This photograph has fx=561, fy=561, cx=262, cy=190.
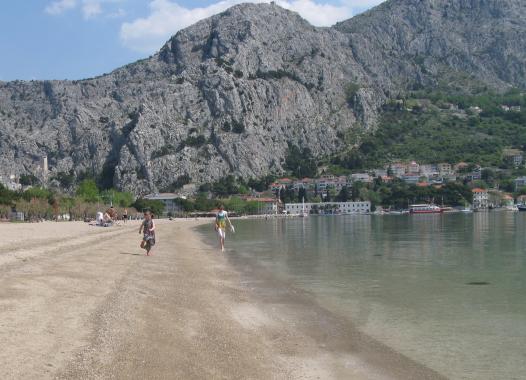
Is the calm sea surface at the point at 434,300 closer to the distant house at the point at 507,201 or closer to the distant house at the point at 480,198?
the distant house at the point at 480,198

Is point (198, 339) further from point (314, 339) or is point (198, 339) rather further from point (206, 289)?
point (206, 289)

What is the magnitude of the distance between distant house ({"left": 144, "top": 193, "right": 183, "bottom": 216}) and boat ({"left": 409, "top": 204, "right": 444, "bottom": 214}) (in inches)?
2932

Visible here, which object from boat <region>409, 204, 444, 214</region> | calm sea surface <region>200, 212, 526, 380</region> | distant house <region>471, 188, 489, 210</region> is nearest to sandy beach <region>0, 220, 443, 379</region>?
calm sea surface <region>200, 212, 526, 380</region>

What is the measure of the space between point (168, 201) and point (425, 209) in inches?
3296

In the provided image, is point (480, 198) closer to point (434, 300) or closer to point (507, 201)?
point (507, 201)

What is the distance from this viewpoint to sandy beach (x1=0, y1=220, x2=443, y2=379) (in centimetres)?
813

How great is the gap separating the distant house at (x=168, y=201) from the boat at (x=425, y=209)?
74.5 metres

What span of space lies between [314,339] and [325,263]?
15149 millimetres

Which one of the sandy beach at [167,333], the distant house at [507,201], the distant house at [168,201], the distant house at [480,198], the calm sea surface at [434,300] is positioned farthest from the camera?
the distant house at [507,201]

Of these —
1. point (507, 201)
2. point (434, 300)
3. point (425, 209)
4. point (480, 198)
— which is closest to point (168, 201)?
point (425, 209)

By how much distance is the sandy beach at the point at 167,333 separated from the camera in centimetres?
813

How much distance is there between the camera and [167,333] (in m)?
10.3

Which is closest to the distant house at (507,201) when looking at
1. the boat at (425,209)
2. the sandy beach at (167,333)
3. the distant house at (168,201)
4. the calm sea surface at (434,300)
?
the boat at (425,209)

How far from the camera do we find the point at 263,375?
844 cm
